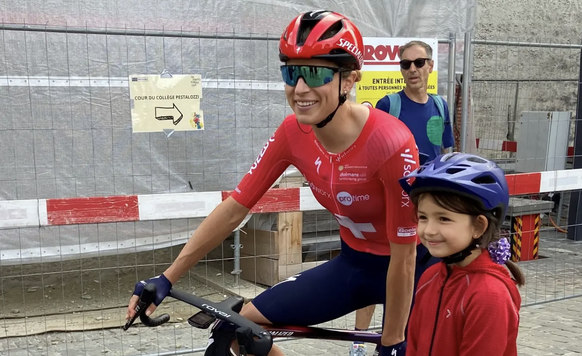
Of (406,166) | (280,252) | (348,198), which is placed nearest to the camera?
(406,166)

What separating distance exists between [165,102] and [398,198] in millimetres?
3282

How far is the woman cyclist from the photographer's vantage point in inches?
99.7

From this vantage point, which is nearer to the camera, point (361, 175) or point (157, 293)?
point (157, 293)

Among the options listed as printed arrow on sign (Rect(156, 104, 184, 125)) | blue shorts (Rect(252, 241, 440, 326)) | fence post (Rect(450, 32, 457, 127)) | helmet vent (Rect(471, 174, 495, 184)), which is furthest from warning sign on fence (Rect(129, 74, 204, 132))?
helmet vent (Rect(471, 174, 495, 184))

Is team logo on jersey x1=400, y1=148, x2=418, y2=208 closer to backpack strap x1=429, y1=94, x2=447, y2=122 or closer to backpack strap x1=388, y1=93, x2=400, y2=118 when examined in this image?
backpack strap x1=388, y1=93, x2=400, y2=118

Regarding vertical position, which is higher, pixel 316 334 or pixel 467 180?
pixel 467 180

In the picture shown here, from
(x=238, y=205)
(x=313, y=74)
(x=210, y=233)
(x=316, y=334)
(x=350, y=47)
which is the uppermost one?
(x=350, y=47)

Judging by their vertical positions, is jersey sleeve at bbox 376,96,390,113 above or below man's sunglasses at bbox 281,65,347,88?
below

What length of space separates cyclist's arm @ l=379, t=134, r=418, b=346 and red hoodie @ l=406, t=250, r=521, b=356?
0.21 metres

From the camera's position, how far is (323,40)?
8.18 feet

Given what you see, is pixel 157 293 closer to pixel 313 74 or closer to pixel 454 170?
pixel 313 74

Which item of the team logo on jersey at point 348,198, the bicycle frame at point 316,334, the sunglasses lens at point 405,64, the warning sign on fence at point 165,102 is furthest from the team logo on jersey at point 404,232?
the warning sign on fence at point 165,102

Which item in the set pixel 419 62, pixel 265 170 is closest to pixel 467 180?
pixel 265 170

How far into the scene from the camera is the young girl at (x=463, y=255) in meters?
2.11
